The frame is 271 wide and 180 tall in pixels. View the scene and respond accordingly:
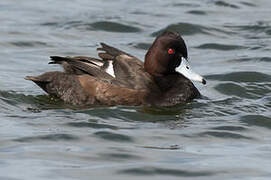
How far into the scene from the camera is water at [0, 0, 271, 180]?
9062 mm

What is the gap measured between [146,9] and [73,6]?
1.53 metres

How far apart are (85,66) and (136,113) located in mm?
989

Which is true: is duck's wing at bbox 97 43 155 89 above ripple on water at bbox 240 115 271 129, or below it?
above

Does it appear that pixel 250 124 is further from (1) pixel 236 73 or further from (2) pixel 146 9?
(2) pixel 146 9

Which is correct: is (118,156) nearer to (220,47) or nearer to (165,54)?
(165,54)

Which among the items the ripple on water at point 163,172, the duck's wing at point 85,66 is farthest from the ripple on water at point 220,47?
the ripple on water at point 163,172

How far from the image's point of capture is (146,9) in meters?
19.7

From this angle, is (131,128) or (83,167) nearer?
(83,167)

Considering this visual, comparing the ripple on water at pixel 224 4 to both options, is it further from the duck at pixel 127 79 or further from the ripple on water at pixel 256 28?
the duck at pixel 127 79

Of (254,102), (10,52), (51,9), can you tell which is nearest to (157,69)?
(254,102)

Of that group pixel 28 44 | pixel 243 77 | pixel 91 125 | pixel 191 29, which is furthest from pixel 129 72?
pixel 191 29

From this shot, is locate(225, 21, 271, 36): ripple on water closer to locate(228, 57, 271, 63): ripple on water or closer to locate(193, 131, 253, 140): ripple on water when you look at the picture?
locate(228, 57, 271, 63): ripple on water

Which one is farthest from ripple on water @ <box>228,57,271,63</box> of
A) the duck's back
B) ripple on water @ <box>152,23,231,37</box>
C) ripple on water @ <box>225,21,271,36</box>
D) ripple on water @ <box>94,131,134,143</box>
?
ripple on water @ <box>94,131,134,143</box>

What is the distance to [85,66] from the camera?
11.7 meters
